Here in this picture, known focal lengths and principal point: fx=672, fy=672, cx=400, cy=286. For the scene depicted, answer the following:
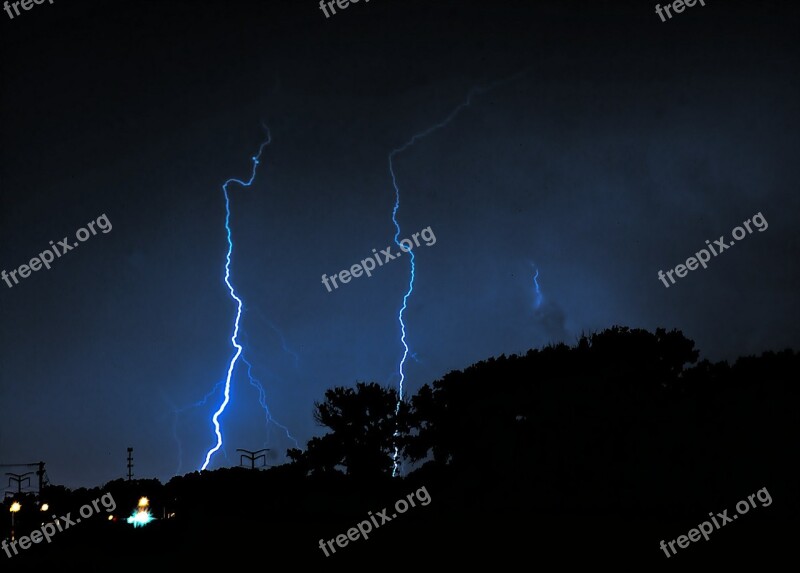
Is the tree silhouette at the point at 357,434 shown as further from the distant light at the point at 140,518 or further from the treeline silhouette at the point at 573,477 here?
the distant light at the point at 140,518

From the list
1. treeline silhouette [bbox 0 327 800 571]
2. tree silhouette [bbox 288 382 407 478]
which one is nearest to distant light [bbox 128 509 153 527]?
treeline silhouette [bbox 0 327 800 571]

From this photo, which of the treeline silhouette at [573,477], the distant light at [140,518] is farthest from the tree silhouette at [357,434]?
the distant light at [140,518]

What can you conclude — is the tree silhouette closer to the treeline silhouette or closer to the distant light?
the treeline silhouette

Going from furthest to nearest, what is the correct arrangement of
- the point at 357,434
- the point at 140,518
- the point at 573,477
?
1. the point at 357,434
2. the point at 573,477
3. the point at 140,518

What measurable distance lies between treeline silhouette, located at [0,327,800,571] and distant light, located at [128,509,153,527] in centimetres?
25

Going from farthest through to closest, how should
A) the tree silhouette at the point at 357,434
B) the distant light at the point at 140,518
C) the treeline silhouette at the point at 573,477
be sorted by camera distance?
the tree silhouette at the point at 357,434 → the distant light at the point at 140,518 → the treeline silhouette at the point at 573,477

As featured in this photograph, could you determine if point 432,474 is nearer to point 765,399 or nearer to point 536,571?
point 765,399

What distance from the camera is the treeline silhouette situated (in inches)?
565

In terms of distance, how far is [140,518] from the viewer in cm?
1998

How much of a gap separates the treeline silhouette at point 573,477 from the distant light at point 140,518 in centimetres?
25

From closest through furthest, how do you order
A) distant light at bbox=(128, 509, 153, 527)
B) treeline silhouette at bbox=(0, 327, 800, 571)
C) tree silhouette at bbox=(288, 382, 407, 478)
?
treeline silhouette at bbox=(0, 327, 800, 571)
distant light at bbox=(128, 509, 153, 527)
tree silhouette at bbox=(288, 382, 407, 478)

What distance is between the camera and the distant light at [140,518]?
1966 centimetres

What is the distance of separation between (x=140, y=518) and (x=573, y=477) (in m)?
13.9

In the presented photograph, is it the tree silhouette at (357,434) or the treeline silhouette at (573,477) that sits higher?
the tree silhouette at (357,434)
